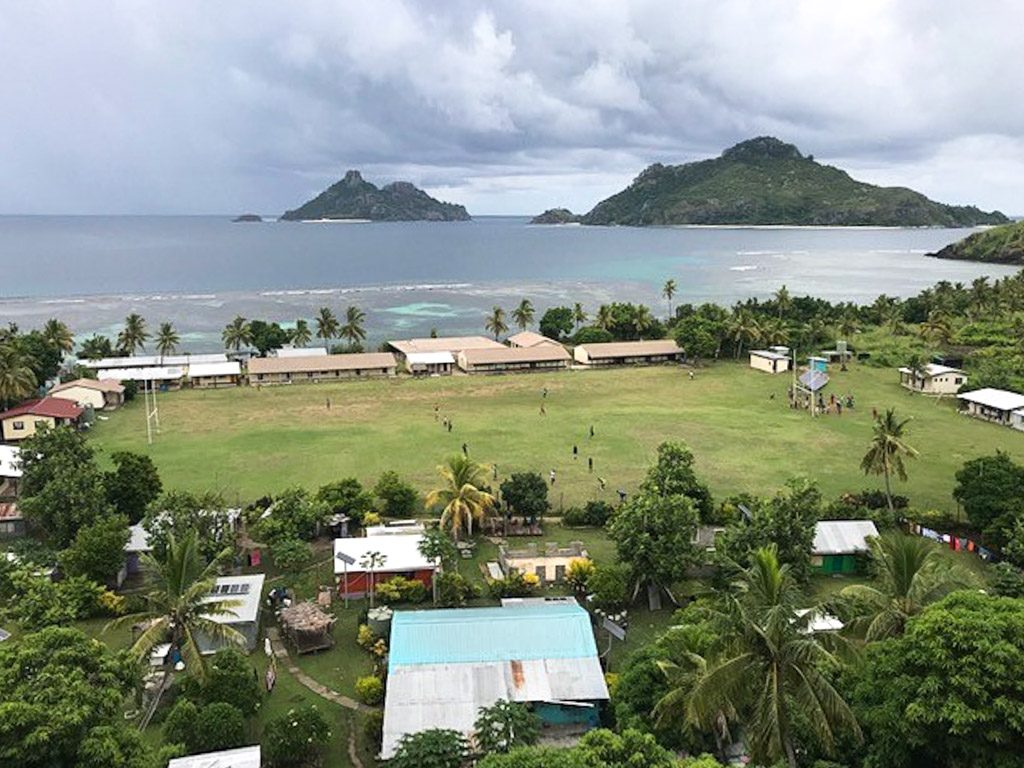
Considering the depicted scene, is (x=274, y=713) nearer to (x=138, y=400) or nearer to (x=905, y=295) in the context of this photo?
(x=138, y=400)

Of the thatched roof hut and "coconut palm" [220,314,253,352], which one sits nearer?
the thatched roof hut

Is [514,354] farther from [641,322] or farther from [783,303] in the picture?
[783,303]

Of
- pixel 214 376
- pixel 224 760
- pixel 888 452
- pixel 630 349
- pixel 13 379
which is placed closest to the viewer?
pixel 224 760

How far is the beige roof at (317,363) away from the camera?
236 ft

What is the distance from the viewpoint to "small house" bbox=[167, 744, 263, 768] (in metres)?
19.4

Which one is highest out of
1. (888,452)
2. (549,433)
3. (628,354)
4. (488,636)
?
(888,452)

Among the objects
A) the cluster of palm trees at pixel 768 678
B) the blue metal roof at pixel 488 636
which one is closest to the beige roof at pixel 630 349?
the blue metal roof at pixel 488 636

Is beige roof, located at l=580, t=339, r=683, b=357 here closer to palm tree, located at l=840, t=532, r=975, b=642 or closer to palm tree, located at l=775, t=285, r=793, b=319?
palm tree, located at l=775, t=285, r=793, b=319

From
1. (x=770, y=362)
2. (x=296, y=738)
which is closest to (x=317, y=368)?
(x=770, y=362)

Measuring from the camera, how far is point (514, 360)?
250 feet

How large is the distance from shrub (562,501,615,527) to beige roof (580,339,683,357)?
4175cm

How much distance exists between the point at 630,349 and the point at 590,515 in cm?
4373

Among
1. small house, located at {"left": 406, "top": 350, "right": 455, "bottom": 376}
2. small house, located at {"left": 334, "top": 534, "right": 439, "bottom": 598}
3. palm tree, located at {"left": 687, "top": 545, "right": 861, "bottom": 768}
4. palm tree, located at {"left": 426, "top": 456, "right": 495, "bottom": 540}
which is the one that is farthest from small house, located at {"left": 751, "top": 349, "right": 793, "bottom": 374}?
palm tree, located at {"left": 687, "top": 545, "right": 861, "bottom": 768}

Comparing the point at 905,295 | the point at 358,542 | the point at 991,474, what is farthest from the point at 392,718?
the point at 905,295
